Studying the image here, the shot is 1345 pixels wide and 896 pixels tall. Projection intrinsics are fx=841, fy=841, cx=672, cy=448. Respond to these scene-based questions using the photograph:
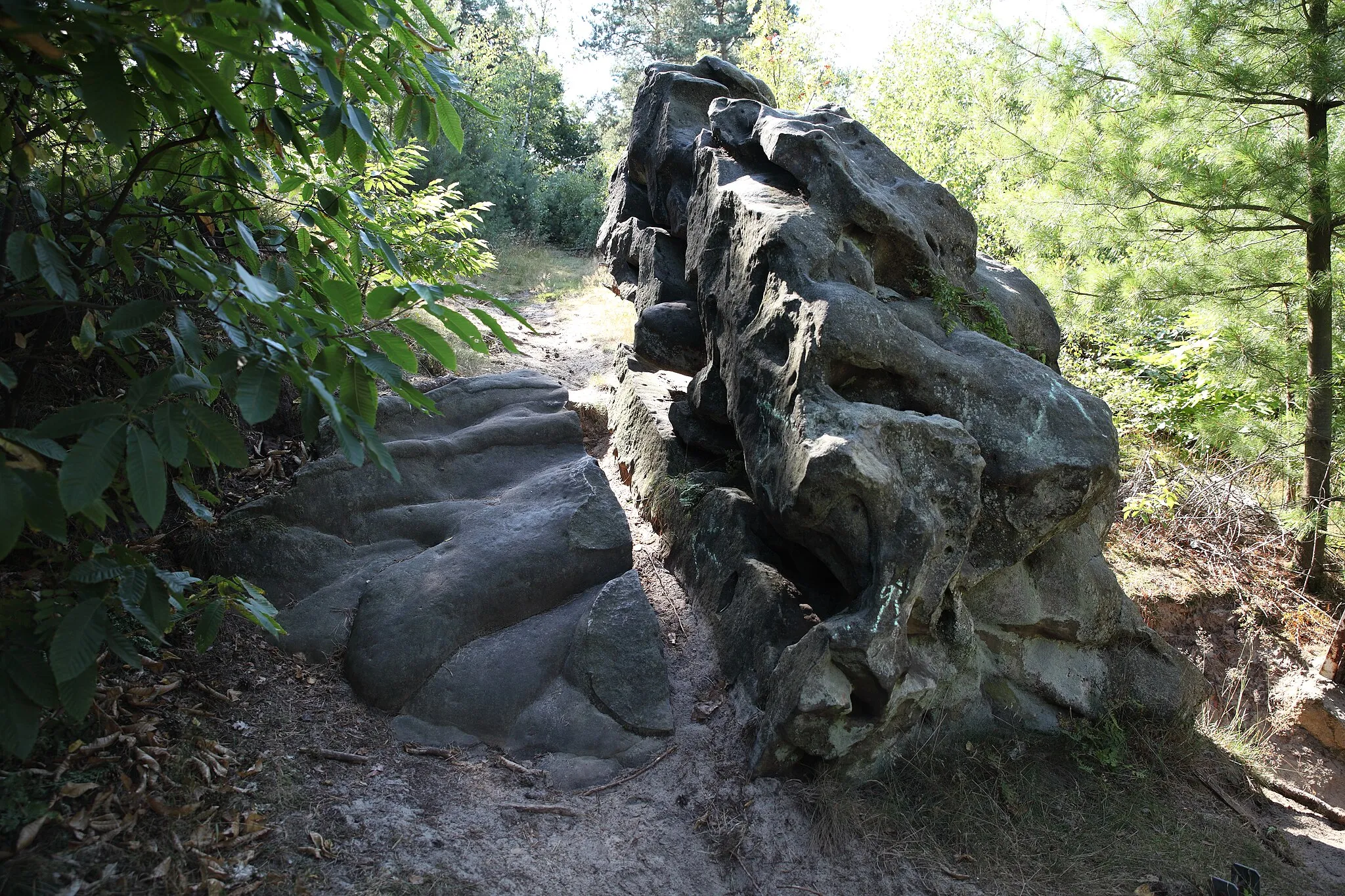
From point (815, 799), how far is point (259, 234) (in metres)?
3.57

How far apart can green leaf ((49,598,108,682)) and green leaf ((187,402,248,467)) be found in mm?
527

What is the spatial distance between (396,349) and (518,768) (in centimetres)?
252

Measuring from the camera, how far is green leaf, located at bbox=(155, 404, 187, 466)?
1.91 meters

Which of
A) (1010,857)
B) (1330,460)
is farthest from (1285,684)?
(1010,857)

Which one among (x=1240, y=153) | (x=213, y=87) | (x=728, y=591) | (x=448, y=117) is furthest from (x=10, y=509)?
(x=1240, y=153)

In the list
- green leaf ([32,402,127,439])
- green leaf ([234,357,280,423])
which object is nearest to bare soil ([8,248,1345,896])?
green leaf ([32,402,127,439])

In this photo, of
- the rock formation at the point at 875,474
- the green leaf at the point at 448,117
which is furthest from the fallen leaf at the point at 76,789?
the rock formation at the point at 875,474

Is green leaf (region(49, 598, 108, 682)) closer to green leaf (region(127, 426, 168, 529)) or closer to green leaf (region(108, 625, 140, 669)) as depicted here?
green leaf (region(108, 625, 140, 669))

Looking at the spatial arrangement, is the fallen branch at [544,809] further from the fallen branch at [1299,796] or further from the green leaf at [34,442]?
the fallen branch at [1299,796]

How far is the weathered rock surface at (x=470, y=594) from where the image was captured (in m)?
4.14

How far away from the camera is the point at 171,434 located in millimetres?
1927

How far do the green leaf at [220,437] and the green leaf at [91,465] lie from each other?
18 centimetres

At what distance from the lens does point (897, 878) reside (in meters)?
3.66

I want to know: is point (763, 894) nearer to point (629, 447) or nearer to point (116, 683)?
point (116, 683)
